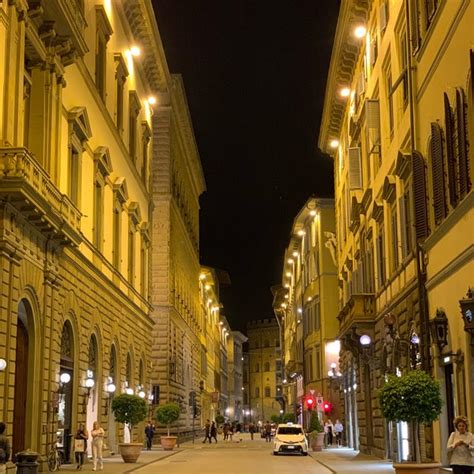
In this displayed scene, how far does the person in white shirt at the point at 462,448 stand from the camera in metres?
14.8

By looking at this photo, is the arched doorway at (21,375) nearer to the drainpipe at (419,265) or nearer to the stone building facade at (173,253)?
the drainpipe at (419,265)

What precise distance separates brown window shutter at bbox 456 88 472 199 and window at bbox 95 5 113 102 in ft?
60.1

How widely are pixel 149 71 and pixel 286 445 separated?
22.4 meters

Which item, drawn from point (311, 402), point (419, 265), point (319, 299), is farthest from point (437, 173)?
point (319, 299)

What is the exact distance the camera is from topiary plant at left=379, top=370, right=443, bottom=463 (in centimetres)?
1847

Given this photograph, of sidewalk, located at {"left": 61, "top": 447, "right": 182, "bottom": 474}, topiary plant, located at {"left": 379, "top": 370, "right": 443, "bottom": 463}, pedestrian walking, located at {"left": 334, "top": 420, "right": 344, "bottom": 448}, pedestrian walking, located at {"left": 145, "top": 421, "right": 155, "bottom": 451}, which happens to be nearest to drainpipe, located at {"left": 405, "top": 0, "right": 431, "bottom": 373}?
topiary plant, located at {"left": 379, "top": 370, "right": 443, "bottom": 463}

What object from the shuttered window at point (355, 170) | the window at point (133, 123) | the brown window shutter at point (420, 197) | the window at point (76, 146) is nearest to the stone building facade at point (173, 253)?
the window at point (133, 123)

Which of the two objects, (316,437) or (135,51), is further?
(316,437)

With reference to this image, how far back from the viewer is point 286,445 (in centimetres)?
4375

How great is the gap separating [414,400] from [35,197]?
Answer: 9928mm

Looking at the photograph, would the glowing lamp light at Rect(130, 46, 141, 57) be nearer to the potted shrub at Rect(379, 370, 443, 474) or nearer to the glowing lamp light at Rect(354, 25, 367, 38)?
the glowing lamp light at Rect(354, 25, 367, 38)

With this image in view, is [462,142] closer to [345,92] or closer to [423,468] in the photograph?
[423,468]

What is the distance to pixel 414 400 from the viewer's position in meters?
18.5

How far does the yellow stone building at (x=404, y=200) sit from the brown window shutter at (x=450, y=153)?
0.03 metres
